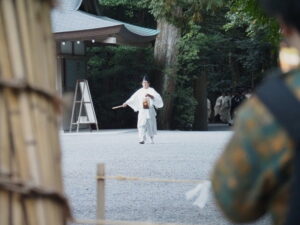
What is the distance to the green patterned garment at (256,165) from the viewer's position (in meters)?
1.65

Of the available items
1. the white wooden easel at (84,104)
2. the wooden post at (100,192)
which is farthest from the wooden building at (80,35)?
the wooden post at (100,192)

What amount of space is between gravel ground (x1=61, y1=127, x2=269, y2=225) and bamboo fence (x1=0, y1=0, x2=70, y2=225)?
456 centimetres

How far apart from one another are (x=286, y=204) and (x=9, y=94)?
0.65 m

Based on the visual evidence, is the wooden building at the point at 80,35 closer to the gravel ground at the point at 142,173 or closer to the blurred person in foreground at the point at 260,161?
the gravel ground at the point at 142,173

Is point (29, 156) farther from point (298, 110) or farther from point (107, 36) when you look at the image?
point (107, 36)

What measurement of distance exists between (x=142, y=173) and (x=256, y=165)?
406 inches

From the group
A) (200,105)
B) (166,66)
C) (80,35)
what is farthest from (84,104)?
(200,105)

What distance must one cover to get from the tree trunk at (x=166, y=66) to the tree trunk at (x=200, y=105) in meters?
2.37

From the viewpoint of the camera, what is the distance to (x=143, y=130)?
18.4 meters

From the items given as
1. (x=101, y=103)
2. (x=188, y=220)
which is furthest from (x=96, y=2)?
(x=188, y=220)

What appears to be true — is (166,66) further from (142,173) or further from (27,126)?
(27,126)

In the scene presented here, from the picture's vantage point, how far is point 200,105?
97.1 ft

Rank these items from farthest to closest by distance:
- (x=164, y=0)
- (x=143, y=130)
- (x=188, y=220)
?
(x=143, y=130)
(x=164, y=0)
(x=188, y=220)

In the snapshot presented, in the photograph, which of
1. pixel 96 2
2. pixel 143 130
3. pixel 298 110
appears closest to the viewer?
pixel 298 110
